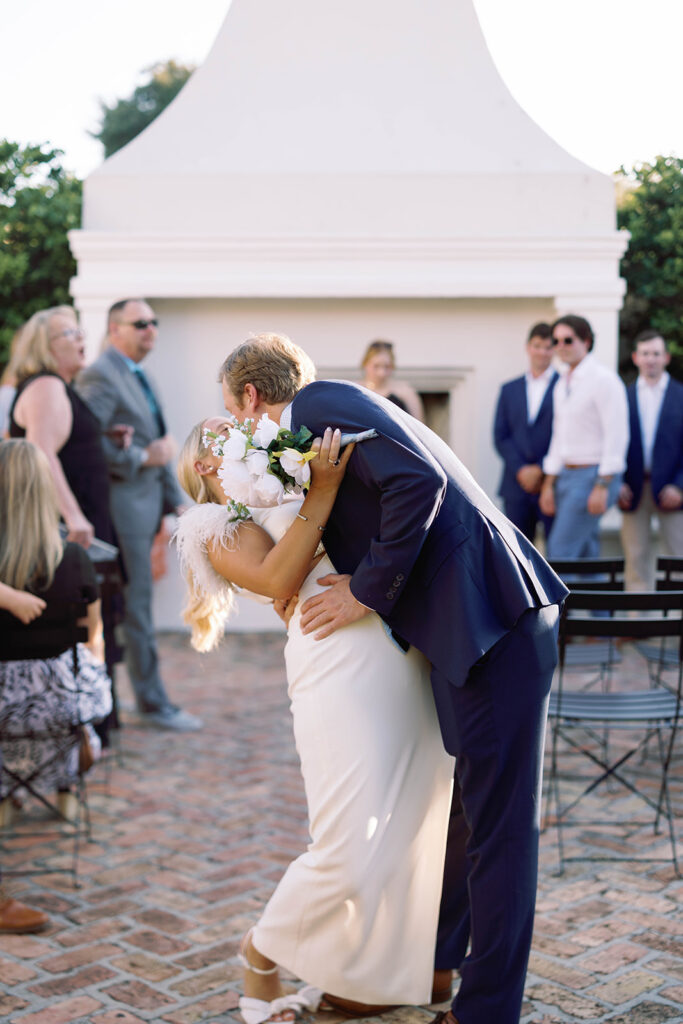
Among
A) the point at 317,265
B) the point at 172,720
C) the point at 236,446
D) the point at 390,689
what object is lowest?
the point at 172,720

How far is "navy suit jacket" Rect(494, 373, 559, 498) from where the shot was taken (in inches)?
346

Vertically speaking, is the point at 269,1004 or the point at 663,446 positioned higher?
the point at 663,446

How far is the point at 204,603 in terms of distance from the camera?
3516mm

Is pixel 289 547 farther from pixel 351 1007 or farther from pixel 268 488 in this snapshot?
pixel 351 1007

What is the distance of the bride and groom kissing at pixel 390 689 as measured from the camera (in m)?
2.93

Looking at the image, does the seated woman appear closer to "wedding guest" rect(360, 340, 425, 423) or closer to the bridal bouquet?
the bridal bouquet

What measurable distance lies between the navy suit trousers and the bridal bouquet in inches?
26.6

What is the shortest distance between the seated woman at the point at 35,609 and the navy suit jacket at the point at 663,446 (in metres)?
5.34

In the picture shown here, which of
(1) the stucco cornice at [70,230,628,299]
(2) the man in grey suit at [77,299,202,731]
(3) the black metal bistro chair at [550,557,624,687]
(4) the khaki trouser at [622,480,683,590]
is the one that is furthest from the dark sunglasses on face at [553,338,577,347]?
(2) the man in grey suit at [77,299,202,731]

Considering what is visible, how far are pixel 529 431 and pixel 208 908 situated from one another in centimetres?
547

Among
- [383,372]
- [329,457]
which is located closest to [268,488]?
[329,457]

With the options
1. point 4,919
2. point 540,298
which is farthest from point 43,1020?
point 540,298

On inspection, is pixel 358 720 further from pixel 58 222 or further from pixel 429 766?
pixel 58 222

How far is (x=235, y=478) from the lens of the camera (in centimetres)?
300
